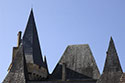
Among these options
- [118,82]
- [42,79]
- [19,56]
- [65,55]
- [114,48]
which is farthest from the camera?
[65,55]

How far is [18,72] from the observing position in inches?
1101

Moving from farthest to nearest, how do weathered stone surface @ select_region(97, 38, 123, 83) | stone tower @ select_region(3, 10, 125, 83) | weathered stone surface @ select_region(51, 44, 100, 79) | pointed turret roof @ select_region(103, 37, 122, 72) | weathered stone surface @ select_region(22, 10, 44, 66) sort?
weathered stone surface @ select_region(22, 10, 44, 66) → weathered stone surface @ select_region(51, 44, 100, 79) → stone tower @ select_region(3, 10, 125, 83) → pointed turret roof @ select_region(103, 37, 122, 72) → weathered stone surface @ select_region(97, 38, 123, 83)

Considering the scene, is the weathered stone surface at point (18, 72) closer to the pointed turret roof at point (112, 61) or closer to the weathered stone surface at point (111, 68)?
the weathered stone surface at point (111, 68)

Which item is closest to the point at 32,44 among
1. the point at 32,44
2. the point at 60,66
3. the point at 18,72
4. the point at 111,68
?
the point at 32,44

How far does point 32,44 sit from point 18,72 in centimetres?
521

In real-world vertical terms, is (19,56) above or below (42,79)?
above

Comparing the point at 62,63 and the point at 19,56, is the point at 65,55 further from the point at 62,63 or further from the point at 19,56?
the point at 19,56

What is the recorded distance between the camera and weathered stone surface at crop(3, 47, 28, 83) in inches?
1075

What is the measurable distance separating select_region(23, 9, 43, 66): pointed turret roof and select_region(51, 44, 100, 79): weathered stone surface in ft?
8.43

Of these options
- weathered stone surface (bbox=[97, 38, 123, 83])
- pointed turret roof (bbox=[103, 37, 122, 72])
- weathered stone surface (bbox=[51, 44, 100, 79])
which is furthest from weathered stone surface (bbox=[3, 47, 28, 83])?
pointed turret roof (bbox=[103, 37, 122, 72])

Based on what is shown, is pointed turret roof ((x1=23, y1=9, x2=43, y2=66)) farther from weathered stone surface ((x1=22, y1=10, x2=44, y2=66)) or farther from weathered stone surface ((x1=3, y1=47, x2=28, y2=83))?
weathered stone surface ((x1=3, y1=47, x2=28, y2=83))

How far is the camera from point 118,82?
25031mm

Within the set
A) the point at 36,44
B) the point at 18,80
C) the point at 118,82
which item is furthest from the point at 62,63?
the point at 118,82

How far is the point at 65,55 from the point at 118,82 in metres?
10.2
